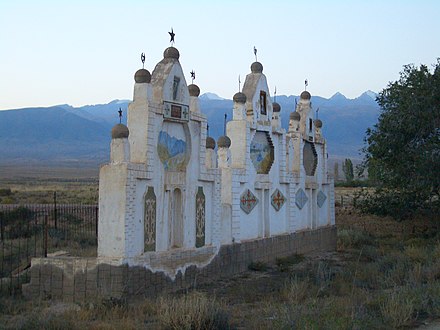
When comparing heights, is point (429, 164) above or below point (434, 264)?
above

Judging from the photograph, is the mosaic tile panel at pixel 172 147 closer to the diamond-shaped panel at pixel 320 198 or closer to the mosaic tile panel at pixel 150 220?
the mosaic tile panel at pixel 150 220

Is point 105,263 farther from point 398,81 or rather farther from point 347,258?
point 398,81

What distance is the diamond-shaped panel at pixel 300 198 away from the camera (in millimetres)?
22656

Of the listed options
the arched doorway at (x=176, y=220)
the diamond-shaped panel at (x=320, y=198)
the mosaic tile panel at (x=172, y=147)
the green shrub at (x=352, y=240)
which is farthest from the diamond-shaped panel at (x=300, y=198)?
the arched doorway at (x=176, y=220)

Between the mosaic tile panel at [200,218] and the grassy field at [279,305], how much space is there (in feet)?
4.03

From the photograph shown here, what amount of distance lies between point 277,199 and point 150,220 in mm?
7981

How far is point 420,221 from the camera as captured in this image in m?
29.0

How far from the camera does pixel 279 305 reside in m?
11.3

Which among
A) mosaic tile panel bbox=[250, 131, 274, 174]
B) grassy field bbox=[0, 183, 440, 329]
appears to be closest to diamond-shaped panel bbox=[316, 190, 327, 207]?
mosaic tile panel bbox=[250, 131, 274, 174]

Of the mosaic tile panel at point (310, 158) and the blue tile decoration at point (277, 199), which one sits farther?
the mosaic tile panel at point (310, 158)

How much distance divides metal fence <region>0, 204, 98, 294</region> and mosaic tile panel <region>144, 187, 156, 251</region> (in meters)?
2.35

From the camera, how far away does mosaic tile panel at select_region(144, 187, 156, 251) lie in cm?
1383

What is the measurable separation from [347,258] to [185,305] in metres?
14.1

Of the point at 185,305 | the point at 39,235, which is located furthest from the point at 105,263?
the point at 39,235
